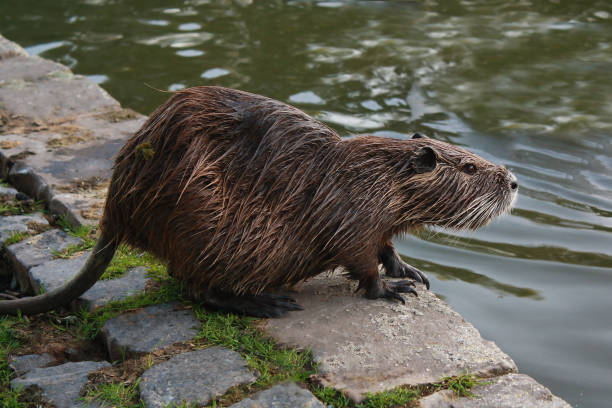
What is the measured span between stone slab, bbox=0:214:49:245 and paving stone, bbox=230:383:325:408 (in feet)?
6.58

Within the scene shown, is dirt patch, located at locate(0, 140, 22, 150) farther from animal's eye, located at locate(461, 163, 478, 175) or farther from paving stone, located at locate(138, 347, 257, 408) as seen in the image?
animal's eye, located at locate(461, 163, 478, 175)

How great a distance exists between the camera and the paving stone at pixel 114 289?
3.34 m

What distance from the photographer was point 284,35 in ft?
26.9

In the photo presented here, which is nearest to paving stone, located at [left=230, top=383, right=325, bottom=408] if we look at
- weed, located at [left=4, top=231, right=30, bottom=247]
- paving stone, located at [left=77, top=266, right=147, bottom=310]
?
paving stone, located at [left=77, top=266, right=147, bottom=310]

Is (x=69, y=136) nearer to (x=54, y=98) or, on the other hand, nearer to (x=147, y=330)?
(x=54, y=98)

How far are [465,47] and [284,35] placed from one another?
2017mm

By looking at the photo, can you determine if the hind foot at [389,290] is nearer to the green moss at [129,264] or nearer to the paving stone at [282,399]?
the paving stone at [282,399]

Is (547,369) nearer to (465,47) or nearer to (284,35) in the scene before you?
(465,47)

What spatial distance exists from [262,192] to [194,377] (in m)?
0.79

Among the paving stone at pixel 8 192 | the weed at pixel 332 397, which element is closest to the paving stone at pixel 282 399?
the weed at pixel 332 397

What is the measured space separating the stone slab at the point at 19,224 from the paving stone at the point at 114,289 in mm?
787

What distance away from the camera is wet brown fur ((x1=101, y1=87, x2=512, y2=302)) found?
2.96m

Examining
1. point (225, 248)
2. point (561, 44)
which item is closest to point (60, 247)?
point (225, 248)

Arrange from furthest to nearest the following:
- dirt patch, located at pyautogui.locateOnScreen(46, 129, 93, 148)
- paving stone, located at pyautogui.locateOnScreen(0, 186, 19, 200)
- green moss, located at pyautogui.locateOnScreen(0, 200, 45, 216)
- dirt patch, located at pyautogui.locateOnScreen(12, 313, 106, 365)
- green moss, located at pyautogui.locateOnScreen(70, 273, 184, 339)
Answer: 1. dirt patch, located at pyautogui.locateOnScreen(46, 129, 93, 148)
2. paving stone, located at pyautogui.locateOnScreen(0, 186, 19, 200)
3. green moss, located at pyautogui.locateOnScreen(0, 200, 45, 216)
4. green moss, located at pyautogui.locateOnScreen(70, 273, 184, 339)
5. dirt patch, located at pyautogui.locateOnScreen(12, 313, 106, 365)
